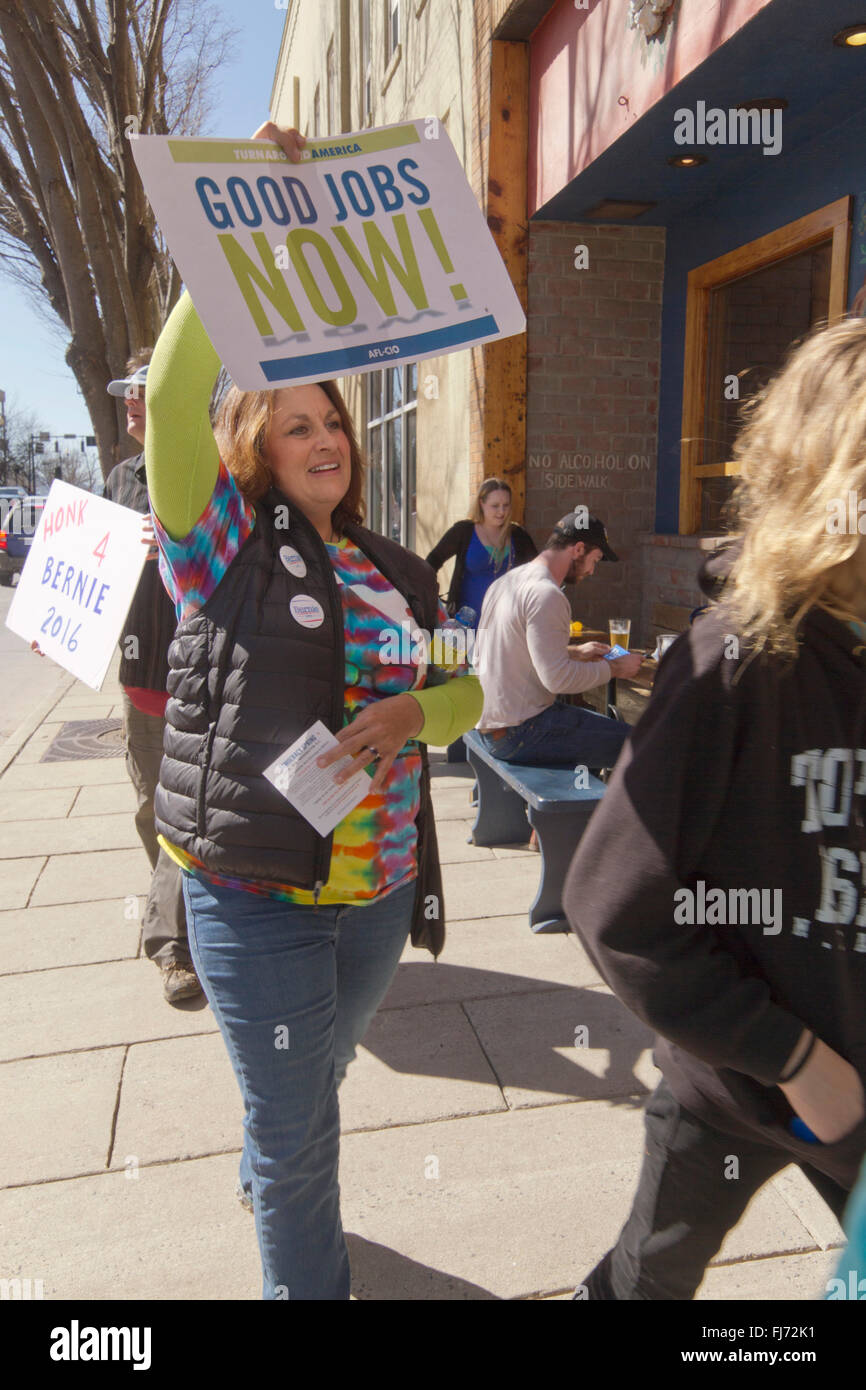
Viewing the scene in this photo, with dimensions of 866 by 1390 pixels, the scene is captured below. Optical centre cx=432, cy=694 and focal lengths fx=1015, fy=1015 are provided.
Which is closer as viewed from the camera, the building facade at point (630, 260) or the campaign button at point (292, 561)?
the campaign button at point (292, 561)

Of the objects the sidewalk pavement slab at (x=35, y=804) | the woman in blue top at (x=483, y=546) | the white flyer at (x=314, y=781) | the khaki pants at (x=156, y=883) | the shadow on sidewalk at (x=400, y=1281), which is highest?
the woman in blue top at (x=483, y=546)

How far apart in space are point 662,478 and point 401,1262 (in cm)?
615

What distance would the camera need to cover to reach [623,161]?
622 cm

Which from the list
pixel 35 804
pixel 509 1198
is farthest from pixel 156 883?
pixel 35 804

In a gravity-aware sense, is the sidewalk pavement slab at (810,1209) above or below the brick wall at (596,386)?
below

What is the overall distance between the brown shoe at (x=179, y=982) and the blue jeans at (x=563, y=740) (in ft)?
6.19

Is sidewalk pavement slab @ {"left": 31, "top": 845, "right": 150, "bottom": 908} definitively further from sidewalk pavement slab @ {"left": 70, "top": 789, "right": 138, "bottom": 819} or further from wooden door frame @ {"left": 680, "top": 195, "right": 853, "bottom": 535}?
wooden door frame @ {"left": 680, "top": 195, "right": 853, "bottom": 535}

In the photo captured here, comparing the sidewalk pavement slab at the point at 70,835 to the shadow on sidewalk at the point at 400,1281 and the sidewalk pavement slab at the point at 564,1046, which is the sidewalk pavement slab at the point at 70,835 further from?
the shadow on sidewalk at the point at 400,1281

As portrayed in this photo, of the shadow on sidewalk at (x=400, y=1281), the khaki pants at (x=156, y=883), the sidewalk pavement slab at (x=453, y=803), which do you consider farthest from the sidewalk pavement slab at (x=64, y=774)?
the shadow on sidewalk at (x=400, y=1281)

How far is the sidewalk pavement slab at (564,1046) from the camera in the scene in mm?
3238

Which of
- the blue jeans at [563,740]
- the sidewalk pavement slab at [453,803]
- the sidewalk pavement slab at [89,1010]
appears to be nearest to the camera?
the sidewalk pavement slab at [89,1010]

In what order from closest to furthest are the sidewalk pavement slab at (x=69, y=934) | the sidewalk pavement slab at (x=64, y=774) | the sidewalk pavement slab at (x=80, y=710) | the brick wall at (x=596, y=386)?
the sidewalk pavement slab at (x=69, y=934), the sidewalk pavement slab at (x=64, y=774), the brick wall at (x=596, y=386), the sidewalk pavement slab at (x=80, y=710)
